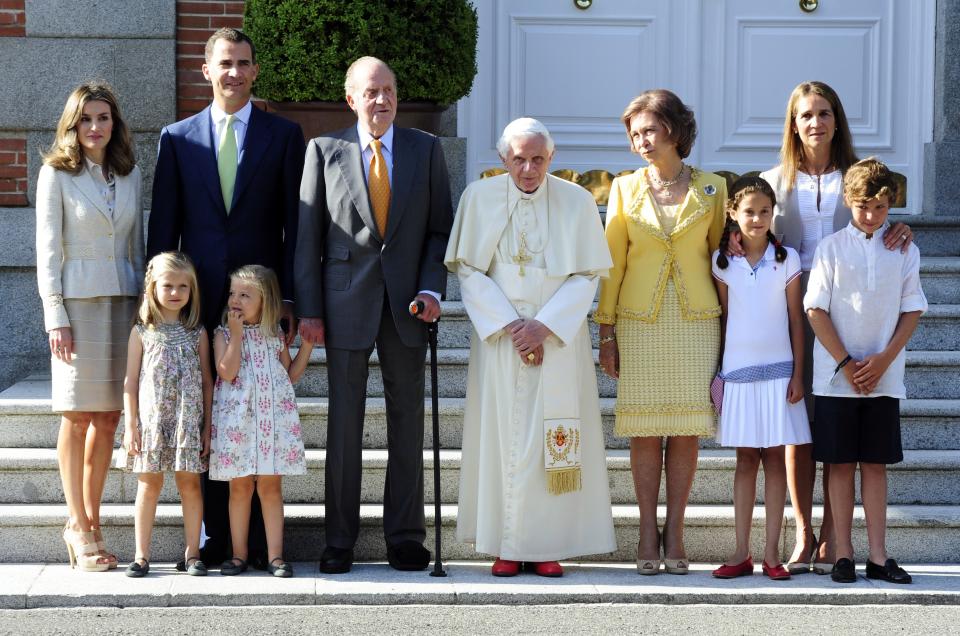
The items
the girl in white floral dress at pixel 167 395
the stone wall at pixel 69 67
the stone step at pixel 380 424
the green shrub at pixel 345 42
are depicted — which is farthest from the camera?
the stone wall at pixel 69 67

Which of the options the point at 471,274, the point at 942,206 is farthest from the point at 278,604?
the point at 942,206

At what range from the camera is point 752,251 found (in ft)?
17.1

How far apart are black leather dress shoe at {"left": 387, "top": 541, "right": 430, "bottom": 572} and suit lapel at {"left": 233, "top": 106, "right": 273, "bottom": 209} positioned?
4.70ft

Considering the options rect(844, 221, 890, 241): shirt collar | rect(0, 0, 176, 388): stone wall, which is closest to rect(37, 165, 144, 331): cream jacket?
rect(0, 0, 176, 388): stone wall

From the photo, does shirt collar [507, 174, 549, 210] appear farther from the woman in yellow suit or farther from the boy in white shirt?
the boy in white shirt

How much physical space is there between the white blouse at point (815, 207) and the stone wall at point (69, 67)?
135 inches

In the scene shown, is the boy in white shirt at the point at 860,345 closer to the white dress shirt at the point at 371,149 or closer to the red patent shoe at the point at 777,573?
the red patent shoe at the point at 777,573

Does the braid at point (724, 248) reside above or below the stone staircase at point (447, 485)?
above

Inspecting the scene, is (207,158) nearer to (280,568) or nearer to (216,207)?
(216,207)

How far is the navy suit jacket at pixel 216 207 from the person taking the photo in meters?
5.20

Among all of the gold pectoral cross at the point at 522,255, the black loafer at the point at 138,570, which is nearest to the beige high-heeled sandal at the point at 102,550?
the black loafer at the point at 138,570

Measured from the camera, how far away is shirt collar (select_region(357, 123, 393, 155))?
17.2ft

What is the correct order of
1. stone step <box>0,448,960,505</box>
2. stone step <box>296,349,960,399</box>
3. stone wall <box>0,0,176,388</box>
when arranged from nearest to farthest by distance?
1. stone step <box>0,448,960,505</box>
2. stone step <box>296,349,960,399</box>
3. stone wall <box>0,0,176,388</box>

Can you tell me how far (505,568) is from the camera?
17.0 ft
